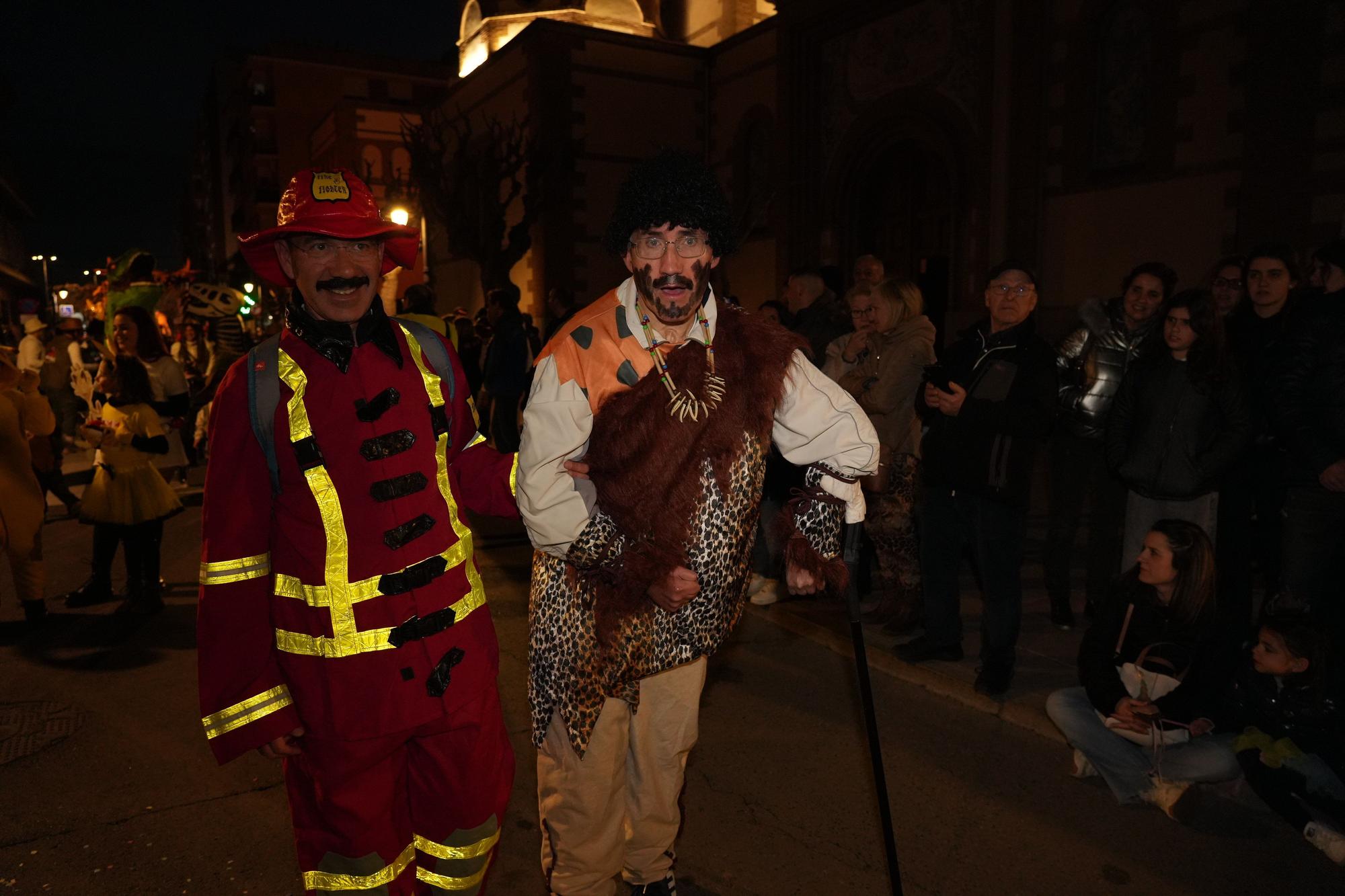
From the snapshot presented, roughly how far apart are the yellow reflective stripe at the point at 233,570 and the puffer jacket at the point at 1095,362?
460 cm

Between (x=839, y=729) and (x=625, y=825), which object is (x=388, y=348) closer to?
(x=625, y=825)

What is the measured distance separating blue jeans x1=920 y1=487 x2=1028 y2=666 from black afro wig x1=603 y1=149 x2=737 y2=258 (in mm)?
2534

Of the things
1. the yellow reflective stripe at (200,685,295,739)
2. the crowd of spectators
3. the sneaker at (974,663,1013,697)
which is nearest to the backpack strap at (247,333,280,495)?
the yellow reflective stripe at (200,685,295,739)

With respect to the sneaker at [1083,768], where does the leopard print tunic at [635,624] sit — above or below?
above

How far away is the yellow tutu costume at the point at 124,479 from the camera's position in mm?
5809

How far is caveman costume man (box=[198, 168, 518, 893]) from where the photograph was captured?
204 cm

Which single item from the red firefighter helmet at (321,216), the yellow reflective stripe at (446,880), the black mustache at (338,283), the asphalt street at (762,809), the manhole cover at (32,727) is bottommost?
the asphalt street at (762,809)

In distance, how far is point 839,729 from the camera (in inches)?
165

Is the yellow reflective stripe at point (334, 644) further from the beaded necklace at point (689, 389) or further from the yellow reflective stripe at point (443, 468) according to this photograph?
the beaded necklace at point (689, 389)

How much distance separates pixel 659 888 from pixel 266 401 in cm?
187

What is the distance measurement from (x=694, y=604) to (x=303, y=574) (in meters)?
1.00

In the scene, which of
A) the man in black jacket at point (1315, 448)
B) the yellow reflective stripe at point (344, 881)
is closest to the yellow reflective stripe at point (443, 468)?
the yellow reflective stripe at point (344, 881)

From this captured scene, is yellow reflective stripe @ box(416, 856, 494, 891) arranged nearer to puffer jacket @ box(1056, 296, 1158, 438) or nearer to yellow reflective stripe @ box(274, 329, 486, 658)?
yellow reflective stripe @ box(274, 329, 486, 658)

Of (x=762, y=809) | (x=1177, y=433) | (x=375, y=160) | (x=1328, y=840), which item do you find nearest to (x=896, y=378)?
(x=1177, y=433)
